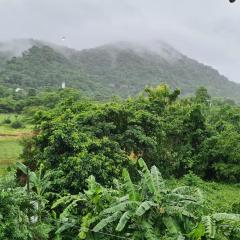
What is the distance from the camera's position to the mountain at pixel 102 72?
11931 cm

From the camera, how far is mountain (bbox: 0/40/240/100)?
119 metres

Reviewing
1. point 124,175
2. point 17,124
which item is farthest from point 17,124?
point 124,175

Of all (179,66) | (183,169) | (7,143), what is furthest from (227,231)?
(179,66)

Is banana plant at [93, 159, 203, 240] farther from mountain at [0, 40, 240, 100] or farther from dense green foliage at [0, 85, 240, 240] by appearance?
mountain at [0, 40, 240, 100]

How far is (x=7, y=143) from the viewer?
134 feet

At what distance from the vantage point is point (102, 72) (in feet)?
530

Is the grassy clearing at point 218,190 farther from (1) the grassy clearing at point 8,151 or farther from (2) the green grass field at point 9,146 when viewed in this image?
(1) the grassy clearing at point 8,151

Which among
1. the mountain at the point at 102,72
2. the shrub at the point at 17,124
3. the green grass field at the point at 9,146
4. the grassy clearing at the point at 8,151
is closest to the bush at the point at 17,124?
the shrub at the point at 17,124

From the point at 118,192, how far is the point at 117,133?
9459 millimetres

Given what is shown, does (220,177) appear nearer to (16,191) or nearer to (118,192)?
(118,192)

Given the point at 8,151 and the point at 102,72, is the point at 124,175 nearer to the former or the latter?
the point at 8,151

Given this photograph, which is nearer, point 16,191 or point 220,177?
point 16,191

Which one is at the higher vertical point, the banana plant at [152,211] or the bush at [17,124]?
the banana plant at [152,211]

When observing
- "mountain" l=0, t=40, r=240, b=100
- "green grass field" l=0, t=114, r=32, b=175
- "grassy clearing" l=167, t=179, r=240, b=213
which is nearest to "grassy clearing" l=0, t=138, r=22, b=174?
"green grass field" l=0, t=114, r=32, b=175
